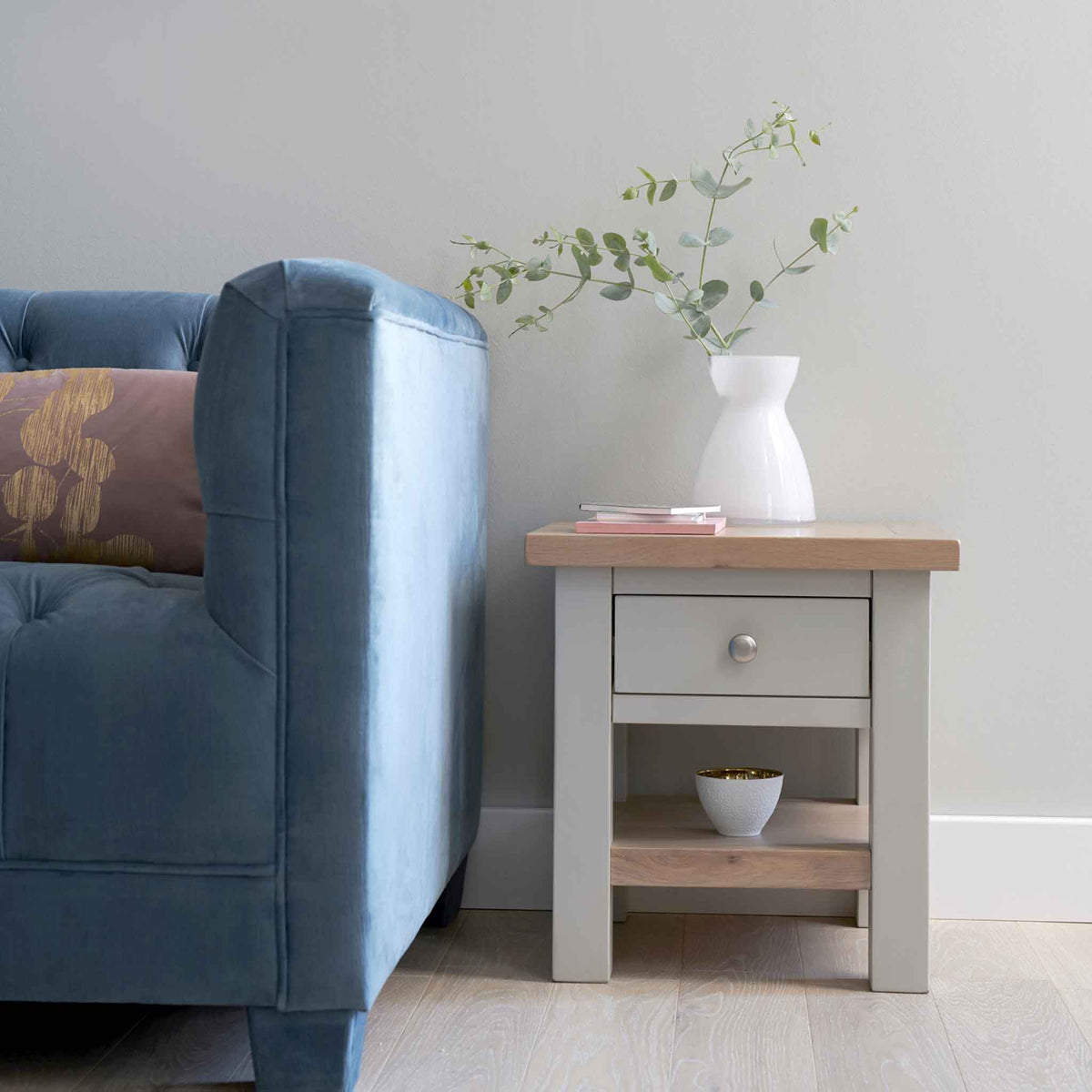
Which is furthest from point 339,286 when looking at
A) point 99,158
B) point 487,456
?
point 99,158

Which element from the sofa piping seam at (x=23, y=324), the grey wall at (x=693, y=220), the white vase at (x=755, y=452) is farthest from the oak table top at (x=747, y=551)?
the sofa piping seam at (x=23, y=324)

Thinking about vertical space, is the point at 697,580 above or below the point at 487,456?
below

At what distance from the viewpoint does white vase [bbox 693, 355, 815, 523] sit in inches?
63.2

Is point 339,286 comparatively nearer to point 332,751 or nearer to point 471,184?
point 332,751

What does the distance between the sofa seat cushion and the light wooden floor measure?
26 centimetres

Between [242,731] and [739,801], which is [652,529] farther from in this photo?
[242,731]

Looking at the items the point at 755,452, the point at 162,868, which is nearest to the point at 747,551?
the point at 755,452

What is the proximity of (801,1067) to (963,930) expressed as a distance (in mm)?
539

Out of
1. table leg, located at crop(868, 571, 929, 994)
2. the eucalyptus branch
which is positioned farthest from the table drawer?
the eucalyptus branch

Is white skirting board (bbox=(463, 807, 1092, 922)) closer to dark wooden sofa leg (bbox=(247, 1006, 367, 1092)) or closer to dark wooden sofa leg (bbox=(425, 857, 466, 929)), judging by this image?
dark wooden sofa leg (bbox=(425, 857, 466, 929))

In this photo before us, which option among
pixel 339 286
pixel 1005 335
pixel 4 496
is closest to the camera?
pixel 339 286

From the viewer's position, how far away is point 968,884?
5.70ft

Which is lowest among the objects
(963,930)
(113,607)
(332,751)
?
(963,930)

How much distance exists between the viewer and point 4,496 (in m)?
1.40
